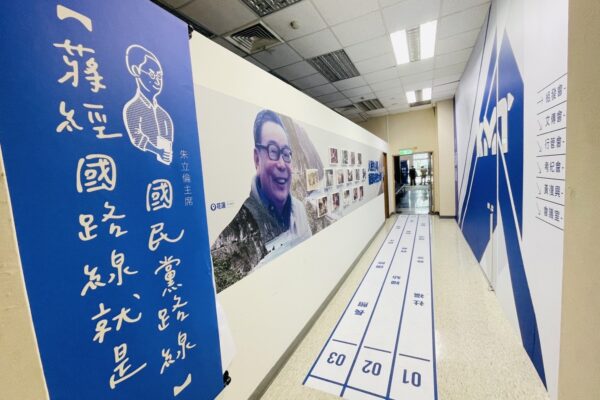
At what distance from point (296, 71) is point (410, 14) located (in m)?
1.99

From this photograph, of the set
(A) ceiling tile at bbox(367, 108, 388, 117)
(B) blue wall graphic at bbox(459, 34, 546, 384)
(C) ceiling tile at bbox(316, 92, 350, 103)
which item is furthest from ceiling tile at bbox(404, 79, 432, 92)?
(B) blue wall graphic at bbox(459, 34, 546, 384)

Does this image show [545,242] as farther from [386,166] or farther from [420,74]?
[386,166]

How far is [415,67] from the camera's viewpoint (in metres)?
4.65

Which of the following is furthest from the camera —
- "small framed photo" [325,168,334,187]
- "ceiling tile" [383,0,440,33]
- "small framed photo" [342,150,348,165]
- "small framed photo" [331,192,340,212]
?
"small framed photo" [342,150,348,165]

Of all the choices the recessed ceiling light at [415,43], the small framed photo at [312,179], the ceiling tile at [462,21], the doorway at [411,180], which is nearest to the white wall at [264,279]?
the small framed photo at [312,179]

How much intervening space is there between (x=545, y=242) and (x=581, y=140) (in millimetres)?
1084

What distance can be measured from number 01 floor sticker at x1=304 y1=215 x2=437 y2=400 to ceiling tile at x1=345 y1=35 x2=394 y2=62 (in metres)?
3.46

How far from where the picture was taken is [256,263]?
184cm

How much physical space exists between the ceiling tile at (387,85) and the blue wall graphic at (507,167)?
219 centimetres

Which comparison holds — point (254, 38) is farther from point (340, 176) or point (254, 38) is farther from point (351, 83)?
point (351, 83)

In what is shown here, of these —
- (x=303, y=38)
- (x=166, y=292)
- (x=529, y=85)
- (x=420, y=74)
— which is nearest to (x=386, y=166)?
(x=420, y=74)

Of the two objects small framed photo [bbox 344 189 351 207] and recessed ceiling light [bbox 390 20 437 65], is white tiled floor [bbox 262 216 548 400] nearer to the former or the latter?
small framed photo [bbox 344 189 351 207]

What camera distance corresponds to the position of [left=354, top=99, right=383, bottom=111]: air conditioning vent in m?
6.72

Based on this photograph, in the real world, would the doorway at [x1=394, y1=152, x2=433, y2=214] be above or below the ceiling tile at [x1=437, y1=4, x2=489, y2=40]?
below
